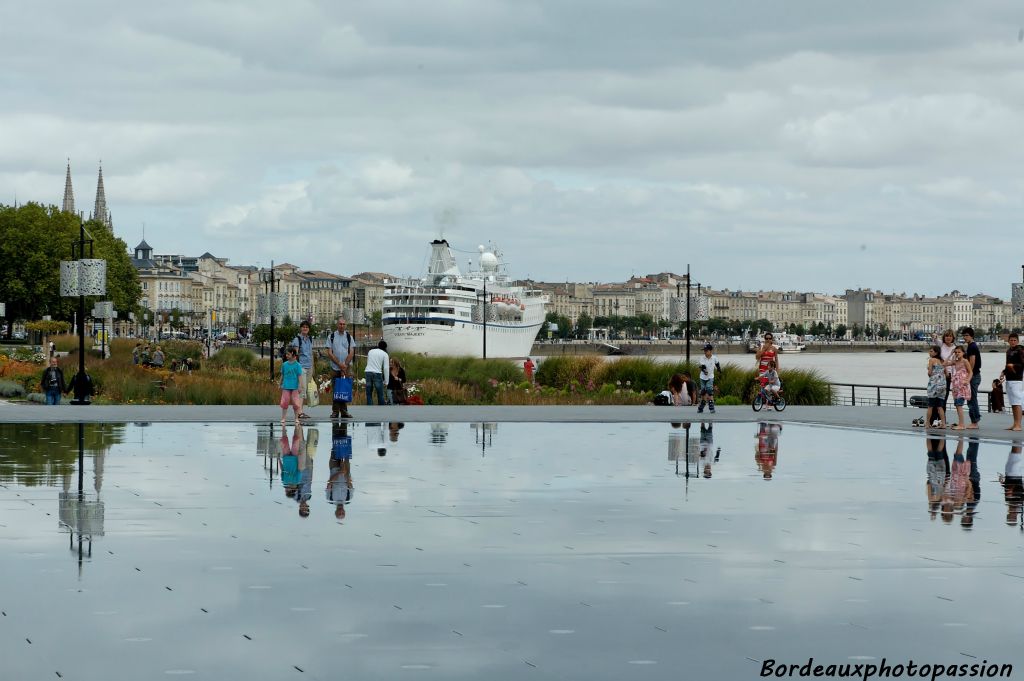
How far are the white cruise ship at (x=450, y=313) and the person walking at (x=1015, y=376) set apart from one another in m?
67.3

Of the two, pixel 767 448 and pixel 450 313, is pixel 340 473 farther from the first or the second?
pixel 450 313

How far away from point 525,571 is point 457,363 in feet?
118

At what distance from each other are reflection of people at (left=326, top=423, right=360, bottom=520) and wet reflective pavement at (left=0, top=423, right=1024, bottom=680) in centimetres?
8

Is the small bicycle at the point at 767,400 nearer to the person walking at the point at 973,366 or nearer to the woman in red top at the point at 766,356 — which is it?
the woman in red top at the point at 766,356

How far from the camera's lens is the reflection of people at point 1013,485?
12.0m

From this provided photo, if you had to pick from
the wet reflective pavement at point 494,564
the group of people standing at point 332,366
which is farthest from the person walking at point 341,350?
the wet reflective pavement at point 494,564

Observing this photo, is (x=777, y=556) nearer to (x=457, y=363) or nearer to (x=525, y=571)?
(x=525, y=571)

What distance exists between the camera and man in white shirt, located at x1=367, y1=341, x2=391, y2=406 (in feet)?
85.1

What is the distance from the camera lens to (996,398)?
2770 centimetres

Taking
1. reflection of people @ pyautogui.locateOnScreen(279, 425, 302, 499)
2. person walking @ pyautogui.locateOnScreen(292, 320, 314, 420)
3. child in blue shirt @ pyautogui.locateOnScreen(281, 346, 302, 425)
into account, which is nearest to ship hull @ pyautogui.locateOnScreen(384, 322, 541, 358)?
person walking @ pyautogui.locateOnScreen(292, 320, 314, 420)

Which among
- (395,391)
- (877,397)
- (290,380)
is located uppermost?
(290,380)

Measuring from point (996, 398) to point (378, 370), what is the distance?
A: 41.5 ft

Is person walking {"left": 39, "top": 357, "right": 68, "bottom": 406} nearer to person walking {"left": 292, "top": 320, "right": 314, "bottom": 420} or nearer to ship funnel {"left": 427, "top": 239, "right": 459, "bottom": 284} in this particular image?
person walking {"left": 292, "top": 320, "right": 314, "bottom": 420}

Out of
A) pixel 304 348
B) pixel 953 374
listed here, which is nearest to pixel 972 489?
pixel 953 374
